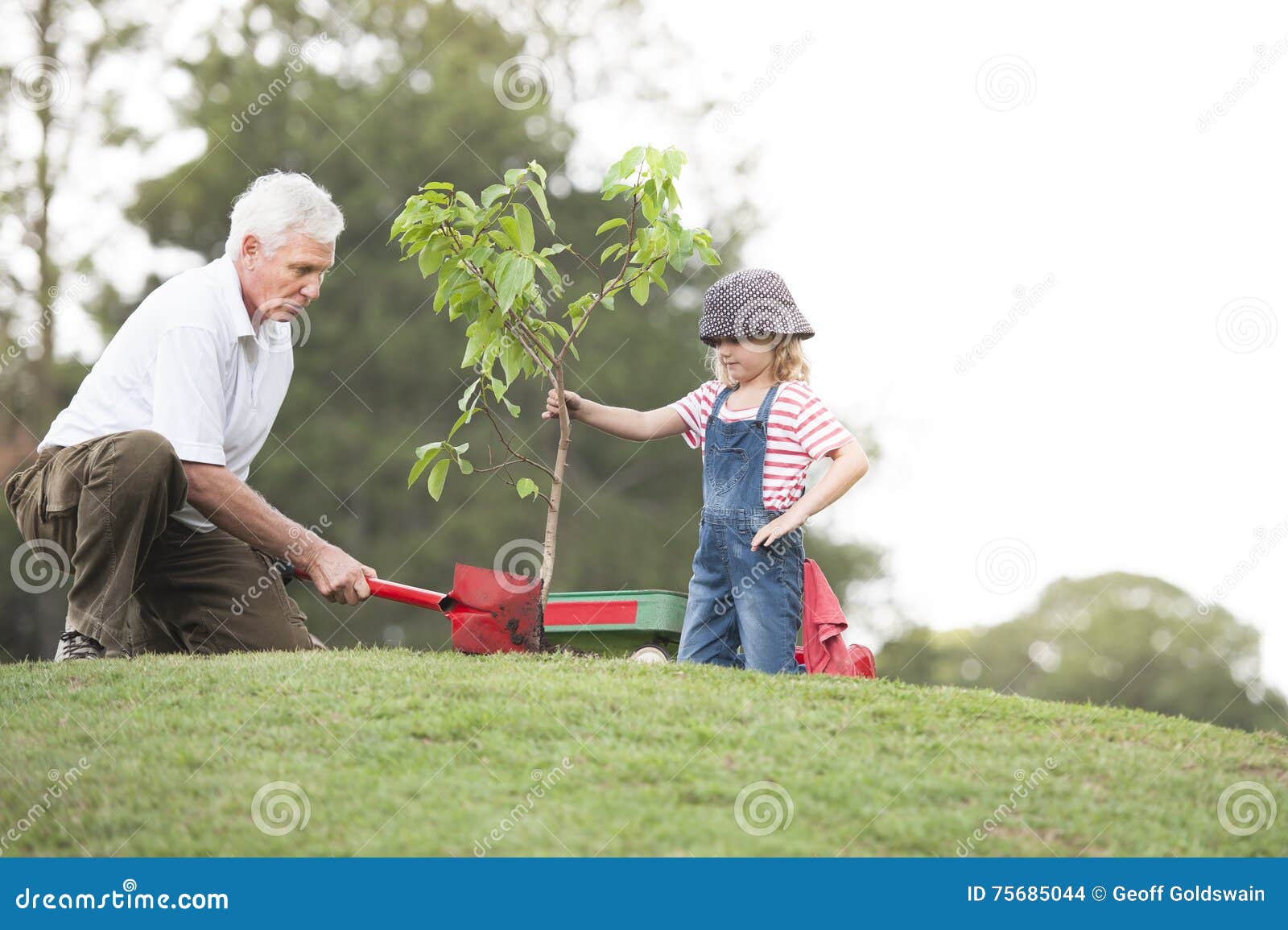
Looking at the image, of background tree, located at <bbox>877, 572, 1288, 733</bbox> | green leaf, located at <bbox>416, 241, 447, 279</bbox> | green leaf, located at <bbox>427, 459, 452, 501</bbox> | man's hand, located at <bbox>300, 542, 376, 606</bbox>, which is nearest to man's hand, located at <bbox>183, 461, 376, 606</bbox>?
man's hand, located at <bbox>300, 542, 376, 606</bbox>

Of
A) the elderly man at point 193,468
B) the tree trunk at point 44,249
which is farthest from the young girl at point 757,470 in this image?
the tree trunk at point 44,249

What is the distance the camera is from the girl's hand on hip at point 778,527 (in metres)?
4.78

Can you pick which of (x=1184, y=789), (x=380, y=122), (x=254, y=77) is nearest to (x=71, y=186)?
(x=254, y=77)

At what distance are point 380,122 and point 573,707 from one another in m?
15.1

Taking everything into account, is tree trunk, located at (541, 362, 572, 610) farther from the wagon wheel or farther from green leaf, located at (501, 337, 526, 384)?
the wagon wheel

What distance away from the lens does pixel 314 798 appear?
10.7 ft

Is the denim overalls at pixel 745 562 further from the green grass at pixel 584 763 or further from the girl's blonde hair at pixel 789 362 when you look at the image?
the green grass at pixel 584 763

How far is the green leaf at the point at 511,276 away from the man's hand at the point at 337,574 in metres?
1.21

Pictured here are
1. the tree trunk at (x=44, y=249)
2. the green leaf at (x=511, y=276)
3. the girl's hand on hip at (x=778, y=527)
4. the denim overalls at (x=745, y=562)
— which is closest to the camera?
the girl's hand on hip at (x=778, y=527)

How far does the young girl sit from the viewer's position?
5043 millimetres

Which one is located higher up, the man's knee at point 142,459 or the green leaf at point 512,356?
the green leaf at point 512,356

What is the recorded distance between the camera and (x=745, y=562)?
16.6 feet

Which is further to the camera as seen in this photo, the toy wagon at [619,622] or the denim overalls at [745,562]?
the toy wagon at [619,622]

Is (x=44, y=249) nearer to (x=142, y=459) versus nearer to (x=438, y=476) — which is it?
(x=142, y=459)
